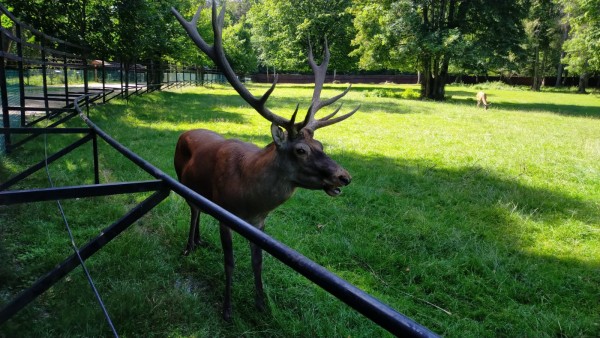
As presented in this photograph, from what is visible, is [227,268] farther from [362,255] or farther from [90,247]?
[362,255]

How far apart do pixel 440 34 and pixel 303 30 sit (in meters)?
18.9

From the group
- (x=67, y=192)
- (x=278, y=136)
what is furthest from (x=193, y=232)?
(x=67, y=192)

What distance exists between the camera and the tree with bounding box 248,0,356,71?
37.7 meters

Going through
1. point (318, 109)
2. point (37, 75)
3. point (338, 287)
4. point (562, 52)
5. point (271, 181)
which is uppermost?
point (562, 52)

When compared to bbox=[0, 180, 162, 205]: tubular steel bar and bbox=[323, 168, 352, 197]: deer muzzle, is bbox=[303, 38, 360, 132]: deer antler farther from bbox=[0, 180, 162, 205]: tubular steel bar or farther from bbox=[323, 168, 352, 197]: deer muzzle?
bbox=[0, 180, 162, 205]: tubular steel bar

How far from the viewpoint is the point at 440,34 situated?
21.8m

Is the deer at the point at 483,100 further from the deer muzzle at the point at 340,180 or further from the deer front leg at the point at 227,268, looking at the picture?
Result: the deer front leg at the point at 227,268

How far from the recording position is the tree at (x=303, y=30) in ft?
124

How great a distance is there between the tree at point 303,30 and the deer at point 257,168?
3462 centimetres

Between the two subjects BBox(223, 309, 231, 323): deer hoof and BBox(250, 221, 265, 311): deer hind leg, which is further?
BBox(250, 221, 265, 311): deer hind leg

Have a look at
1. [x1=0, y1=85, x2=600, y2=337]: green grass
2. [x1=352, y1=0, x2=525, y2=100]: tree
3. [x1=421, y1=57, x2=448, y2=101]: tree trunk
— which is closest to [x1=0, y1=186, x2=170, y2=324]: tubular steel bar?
[x1=0, y1=85, x2=600, y2=337]: green grass

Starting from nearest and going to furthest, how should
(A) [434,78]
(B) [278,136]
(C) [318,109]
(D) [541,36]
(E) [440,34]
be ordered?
(B) [278,136] → (C) [318,109] → (E) [440,34] → (A) [434,78] → (D) [541,36]

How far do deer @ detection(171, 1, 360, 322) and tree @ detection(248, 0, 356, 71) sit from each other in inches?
1363

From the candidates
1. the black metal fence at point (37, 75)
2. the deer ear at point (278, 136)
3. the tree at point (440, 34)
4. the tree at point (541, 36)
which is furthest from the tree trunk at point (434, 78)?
the deer ear at point (278, 136)
